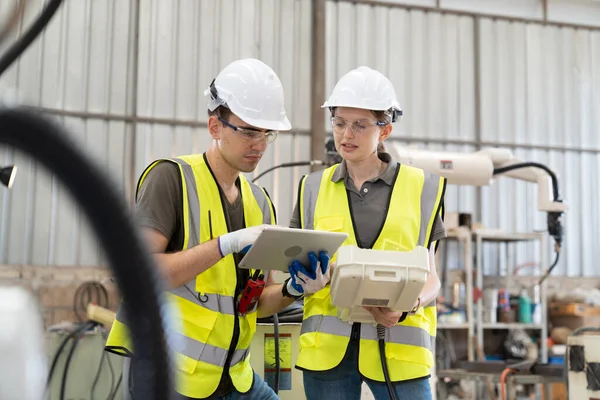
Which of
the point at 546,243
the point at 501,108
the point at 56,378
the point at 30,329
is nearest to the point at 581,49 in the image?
the point at 501,108

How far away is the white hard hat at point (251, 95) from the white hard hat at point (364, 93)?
17 cm

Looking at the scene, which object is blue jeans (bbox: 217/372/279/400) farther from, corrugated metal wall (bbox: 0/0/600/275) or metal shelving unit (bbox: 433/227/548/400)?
metal shelving unit (bbox: 433/227/548/400)

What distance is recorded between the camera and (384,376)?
1.93m

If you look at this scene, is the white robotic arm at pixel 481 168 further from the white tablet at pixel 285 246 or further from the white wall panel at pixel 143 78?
the white wall panel at pixel 143 78

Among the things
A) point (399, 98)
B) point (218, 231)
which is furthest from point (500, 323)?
point (218, 231)

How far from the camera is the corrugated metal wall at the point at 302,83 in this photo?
7074 mm

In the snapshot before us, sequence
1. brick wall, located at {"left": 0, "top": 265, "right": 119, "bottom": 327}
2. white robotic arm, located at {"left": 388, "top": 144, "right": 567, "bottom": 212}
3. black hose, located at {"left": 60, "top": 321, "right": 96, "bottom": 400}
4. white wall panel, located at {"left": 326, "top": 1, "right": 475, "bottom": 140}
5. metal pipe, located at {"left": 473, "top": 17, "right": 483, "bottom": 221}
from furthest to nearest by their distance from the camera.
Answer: metal pipe, located at {"left": 473, "top": 17, "right": 483, "bottom": 221}, white wall panel, located at {"left": 326, "top": 1, "right": 475, "bottom": 140}, brick wall, located at {"left": 0, "top": 265, "right": 119, "bottom": 327}, white robotic arm, located at {"left": 388, "top": 144, "right": 567, "bottom": 212}, black hose, located at {"left": 60, "top": 321, "right": 96, "bottom": 400}

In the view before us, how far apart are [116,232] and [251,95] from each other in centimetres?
160

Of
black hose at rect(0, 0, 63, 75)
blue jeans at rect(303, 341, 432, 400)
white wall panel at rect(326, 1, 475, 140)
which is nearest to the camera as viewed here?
black hose at rect(0, 0, 63, 75)

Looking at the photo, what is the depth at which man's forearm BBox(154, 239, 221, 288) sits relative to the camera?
171 cm

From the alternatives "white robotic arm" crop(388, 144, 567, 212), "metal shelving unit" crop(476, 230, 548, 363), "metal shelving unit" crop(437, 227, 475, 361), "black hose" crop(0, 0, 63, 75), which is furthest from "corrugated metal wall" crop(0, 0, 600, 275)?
"black hose" crop(0, 0, 63, 75)

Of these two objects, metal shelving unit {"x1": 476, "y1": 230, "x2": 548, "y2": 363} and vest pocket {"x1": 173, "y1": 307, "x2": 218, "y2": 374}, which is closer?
vest pocket {"x1": 173, "y1": 307, "x2": 218, "y2": 374}

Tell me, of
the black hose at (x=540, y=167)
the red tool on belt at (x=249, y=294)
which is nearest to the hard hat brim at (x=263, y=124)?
the red tool on belt at (x=249, y=294)

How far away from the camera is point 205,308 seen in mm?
1815
